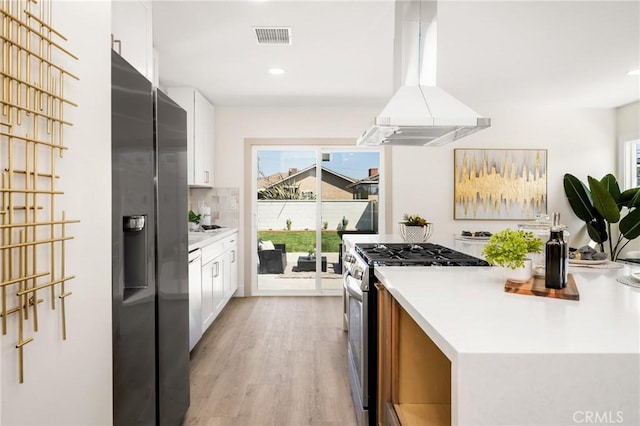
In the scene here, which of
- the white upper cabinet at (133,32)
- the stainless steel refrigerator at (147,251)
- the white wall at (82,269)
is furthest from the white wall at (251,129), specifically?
the white wall at (82,269)

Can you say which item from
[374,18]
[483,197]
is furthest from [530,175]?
[374,18]

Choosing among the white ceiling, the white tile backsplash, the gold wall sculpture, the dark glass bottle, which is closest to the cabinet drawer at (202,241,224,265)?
the white tile backsplash

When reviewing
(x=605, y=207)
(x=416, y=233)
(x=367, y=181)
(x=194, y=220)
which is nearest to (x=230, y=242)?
(x=194, y=220)

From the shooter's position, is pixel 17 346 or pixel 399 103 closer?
pixel 17 346

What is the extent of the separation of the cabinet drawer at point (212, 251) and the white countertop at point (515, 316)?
2093 millimetres

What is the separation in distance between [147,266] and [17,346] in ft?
2.41

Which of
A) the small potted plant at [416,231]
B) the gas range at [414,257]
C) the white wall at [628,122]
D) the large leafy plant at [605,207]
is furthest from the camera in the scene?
the white wall at [628,122]

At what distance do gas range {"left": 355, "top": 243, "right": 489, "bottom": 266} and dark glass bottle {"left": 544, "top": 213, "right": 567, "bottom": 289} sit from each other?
61 cm

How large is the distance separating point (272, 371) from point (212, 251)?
1292 mm

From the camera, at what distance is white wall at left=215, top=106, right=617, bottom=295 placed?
5242 mm

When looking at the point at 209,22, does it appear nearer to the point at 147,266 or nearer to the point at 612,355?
the point at 147,266

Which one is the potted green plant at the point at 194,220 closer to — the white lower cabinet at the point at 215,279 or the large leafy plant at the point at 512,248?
the white lower cabinet at the point at 215,279

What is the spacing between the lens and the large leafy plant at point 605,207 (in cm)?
459

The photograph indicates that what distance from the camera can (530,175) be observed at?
17.4 ft
